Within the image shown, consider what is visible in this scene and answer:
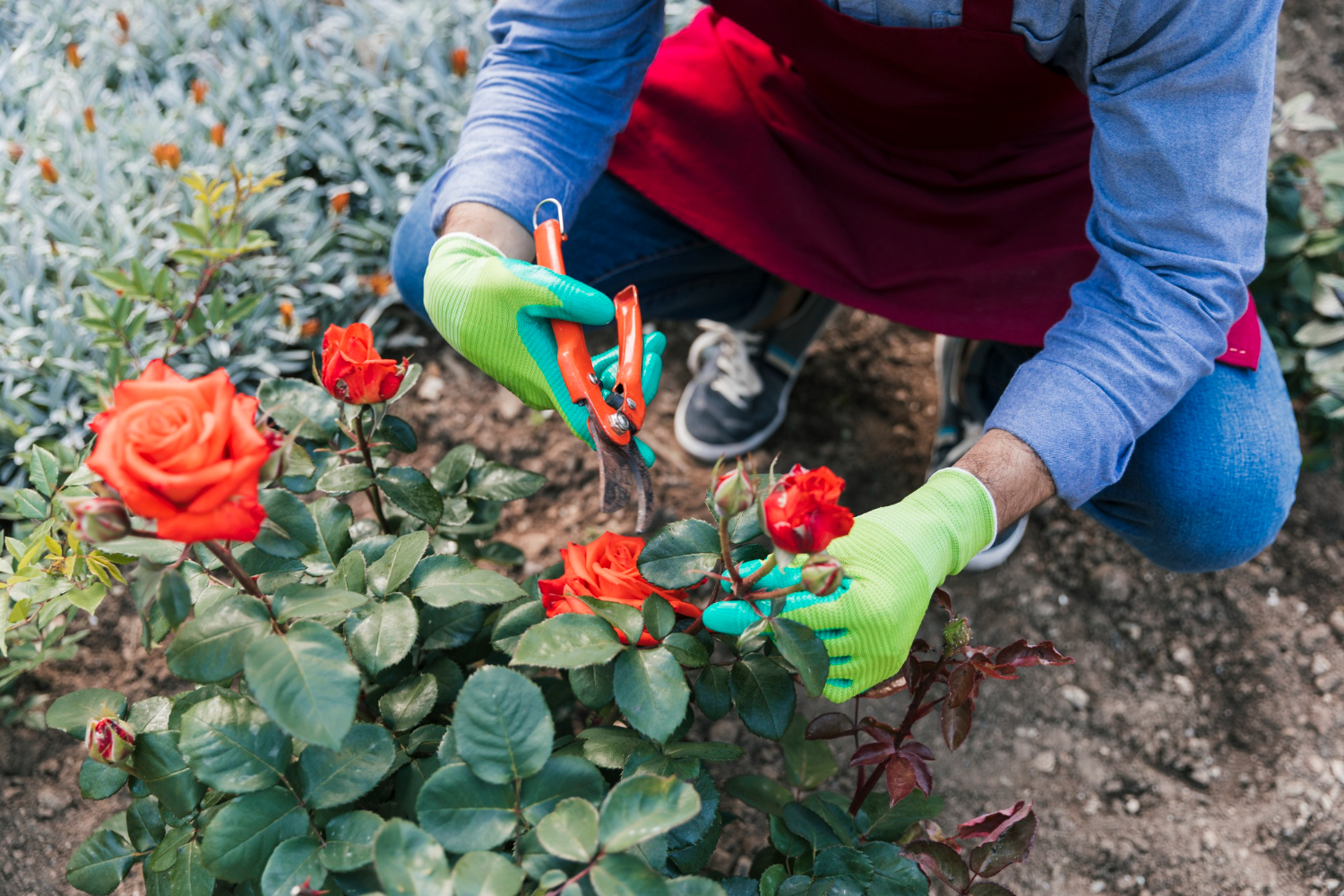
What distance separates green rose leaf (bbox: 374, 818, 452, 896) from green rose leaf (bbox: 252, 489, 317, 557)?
31 cm

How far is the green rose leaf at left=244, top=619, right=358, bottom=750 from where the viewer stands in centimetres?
75

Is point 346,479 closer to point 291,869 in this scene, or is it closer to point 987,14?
point 291,869

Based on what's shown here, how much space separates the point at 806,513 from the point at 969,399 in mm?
1312

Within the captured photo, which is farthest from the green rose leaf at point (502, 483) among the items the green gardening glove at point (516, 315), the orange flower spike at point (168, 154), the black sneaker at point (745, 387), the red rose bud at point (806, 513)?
the orange flower spike at point (168, 154)

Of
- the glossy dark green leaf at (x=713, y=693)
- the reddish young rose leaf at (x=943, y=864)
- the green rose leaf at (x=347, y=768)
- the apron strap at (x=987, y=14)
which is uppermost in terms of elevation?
the apron strap at (x=987, y=14)

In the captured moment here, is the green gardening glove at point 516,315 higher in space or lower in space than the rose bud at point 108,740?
higher

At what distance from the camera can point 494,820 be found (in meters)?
0.82

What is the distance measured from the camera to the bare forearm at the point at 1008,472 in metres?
1.19

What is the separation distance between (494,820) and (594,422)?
0.53m

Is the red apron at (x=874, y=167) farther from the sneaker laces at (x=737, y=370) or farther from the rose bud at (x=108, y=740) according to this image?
the rose bud at (x=108, y=740)

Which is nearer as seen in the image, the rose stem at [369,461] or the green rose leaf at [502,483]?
the rose stem at [369,461]

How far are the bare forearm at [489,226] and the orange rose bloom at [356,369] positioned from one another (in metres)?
0.42

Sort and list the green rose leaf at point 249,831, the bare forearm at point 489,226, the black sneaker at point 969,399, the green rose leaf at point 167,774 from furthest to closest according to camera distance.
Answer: the black sneaker at point 969,399, the bare forearm at point 489,226, the green rose leaf at point 167,774, the green rose leaf at point 249,831

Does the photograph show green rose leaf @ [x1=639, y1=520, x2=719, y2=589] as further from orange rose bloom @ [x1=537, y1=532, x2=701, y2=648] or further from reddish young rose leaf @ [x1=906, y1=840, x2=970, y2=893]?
reddish young rose leaf @ [x1=906, y1=840, x2=970, y2=893]
